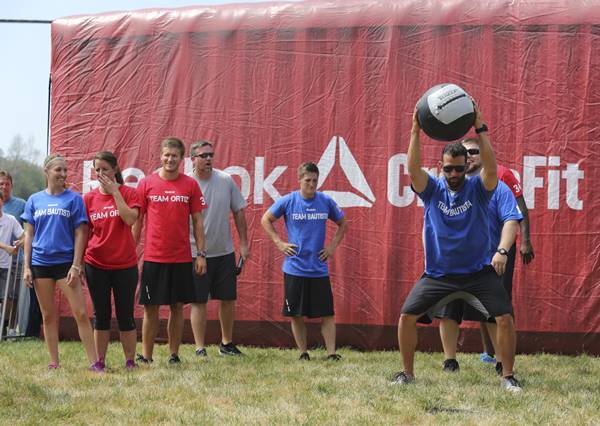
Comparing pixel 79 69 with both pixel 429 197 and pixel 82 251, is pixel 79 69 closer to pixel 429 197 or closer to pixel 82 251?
pixel 82 251

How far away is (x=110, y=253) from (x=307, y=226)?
1716 mm

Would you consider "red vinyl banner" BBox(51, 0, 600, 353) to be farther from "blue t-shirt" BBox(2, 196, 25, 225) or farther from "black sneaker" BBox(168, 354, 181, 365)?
"black sneaker" BBox(168, 354, 181, 365)

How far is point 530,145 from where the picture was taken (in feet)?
24.6

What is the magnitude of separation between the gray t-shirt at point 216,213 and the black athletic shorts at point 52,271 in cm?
123

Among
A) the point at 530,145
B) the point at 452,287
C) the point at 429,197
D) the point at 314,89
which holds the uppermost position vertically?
the point at 314,89

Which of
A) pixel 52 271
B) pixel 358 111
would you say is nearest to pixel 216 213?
pixel 52 271

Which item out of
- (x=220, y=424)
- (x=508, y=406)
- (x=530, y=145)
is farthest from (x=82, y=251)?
(x=530, y=145)

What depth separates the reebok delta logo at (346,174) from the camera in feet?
25.5

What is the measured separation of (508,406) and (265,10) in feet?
15.4

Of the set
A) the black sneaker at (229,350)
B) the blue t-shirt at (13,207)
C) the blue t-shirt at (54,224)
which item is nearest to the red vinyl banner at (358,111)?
the black sneaker at (229,350)

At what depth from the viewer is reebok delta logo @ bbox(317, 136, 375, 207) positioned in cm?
778

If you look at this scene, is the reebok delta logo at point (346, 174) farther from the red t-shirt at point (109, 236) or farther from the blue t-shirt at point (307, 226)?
the red t-shirt at point (109, 236)

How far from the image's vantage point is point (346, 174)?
7.81 meters

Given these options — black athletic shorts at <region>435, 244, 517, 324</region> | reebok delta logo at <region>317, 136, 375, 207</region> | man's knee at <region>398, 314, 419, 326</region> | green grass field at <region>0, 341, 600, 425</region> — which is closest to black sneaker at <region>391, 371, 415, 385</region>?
green grass field at <region>0, 341, 600, 425</region>
